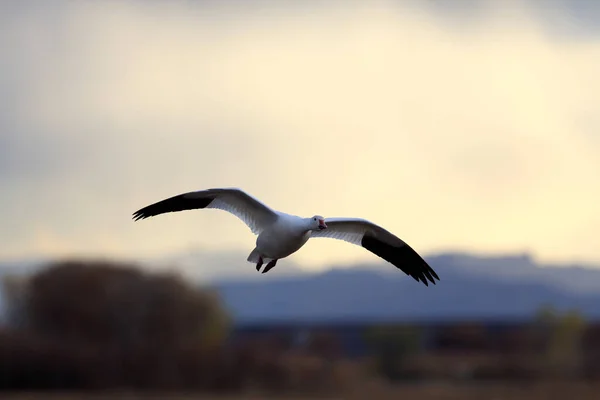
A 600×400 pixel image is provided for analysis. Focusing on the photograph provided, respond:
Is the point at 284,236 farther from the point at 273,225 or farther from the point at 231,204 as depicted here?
the point at 231,204

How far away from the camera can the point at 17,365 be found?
30.2 meters

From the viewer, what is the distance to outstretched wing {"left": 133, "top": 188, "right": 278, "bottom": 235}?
14002mm

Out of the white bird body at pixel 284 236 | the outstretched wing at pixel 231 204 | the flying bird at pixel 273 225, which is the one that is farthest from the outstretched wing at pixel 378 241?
the outstretched wing at pixel 231 204

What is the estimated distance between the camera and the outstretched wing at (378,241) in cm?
1473

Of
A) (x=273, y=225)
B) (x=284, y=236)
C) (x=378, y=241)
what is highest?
(x=378, y=241)

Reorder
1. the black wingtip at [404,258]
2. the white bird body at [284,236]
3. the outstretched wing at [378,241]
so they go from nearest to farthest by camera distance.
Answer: the white bird body at [284,236], the outstretched wing at [378,241], the black wingtip at [404,258]

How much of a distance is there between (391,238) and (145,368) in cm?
1771

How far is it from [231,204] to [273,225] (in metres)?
0.64

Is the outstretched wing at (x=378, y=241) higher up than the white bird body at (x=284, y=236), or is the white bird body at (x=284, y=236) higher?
the outstretched wing at (x=378, y=241)

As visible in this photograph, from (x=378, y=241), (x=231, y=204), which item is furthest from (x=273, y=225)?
(x=378, y=241)

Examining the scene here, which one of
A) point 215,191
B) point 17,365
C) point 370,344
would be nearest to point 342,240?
point 215,191

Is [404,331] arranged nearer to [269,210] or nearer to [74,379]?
[74,379]

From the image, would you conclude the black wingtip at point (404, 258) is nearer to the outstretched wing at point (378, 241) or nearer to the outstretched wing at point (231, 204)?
the outstretched wing at point (378, 241)

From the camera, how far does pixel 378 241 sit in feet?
50.4
